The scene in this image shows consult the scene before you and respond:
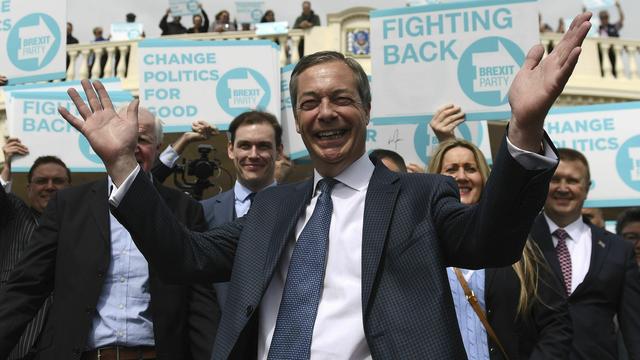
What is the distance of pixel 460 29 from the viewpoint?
5281mm

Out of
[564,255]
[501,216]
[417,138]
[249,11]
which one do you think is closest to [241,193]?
[564,255]

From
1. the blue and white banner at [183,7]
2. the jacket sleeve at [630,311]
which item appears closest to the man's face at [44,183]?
the jacket sleeve at [630,311]

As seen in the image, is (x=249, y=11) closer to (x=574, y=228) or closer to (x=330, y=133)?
(x=574, y=228)

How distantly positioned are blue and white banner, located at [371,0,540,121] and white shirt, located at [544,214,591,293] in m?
1.06

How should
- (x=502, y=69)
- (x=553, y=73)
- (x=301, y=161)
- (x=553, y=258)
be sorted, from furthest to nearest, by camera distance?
(x=301, y=161) → (x=502, y=69) → (x=553, y=258) → (x=553, y=73)

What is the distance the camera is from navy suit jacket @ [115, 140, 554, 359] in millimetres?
1778

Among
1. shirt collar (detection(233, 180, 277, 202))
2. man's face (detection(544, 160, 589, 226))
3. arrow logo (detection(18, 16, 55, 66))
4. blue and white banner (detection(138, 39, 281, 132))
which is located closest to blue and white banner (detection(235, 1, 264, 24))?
blue and white banner (detection(138, 39, 281, 132))

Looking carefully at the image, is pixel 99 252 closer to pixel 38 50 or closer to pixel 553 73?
pixel 553 73

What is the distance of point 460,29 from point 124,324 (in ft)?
10.4

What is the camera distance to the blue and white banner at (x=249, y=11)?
1166 cm

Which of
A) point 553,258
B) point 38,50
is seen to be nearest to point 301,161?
point 38,50

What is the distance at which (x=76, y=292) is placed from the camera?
10.3 ft

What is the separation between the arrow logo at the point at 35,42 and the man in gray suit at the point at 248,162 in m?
2.59

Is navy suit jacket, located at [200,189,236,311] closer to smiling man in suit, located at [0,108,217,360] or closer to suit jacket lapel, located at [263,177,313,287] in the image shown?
smiling man in suit, located at [0,108,217,360]
